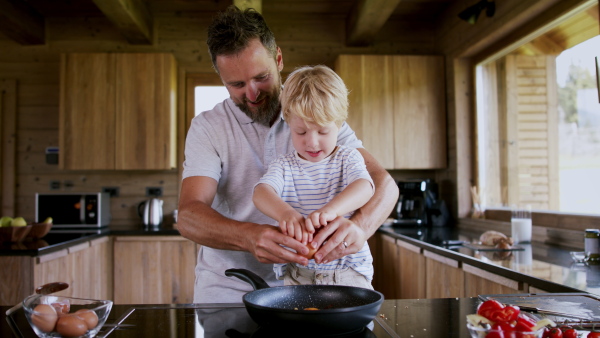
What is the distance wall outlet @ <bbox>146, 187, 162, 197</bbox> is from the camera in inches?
181

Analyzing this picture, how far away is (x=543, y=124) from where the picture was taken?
3236 millimetres

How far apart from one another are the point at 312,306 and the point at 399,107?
11.5 feet

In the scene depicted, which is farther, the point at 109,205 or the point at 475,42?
the point at 109,205

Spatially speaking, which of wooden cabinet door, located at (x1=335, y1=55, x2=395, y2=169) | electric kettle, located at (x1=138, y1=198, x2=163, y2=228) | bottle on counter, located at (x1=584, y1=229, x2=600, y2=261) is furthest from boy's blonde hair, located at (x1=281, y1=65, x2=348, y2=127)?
electric kettle, located at (x1=138, y1=198, x2=163, y2=228)

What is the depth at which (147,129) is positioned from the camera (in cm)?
423

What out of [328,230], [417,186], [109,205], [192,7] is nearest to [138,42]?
[192,7]

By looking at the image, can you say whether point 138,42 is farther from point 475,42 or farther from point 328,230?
point 328,230

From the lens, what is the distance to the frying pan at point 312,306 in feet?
Result: 2.84

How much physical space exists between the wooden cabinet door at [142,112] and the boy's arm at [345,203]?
3.08 metres

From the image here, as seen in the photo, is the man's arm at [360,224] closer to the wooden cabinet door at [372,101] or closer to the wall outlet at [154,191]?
the wooden cabinet door at [372,101]

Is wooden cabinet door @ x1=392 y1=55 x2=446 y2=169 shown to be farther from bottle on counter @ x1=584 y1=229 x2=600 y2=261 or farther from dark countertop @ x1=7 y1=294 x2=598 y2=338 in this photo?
dark countertop @ x1=7 y1=294 x2=598 y2=338

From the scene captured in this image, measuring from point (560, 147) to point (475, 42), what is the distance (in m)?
1.15

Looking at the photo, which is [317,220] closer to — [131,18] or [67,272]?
[67,272]

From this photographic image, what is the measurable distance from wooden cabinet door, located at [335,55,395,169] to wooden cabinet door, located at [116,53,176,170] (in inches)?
58.6
